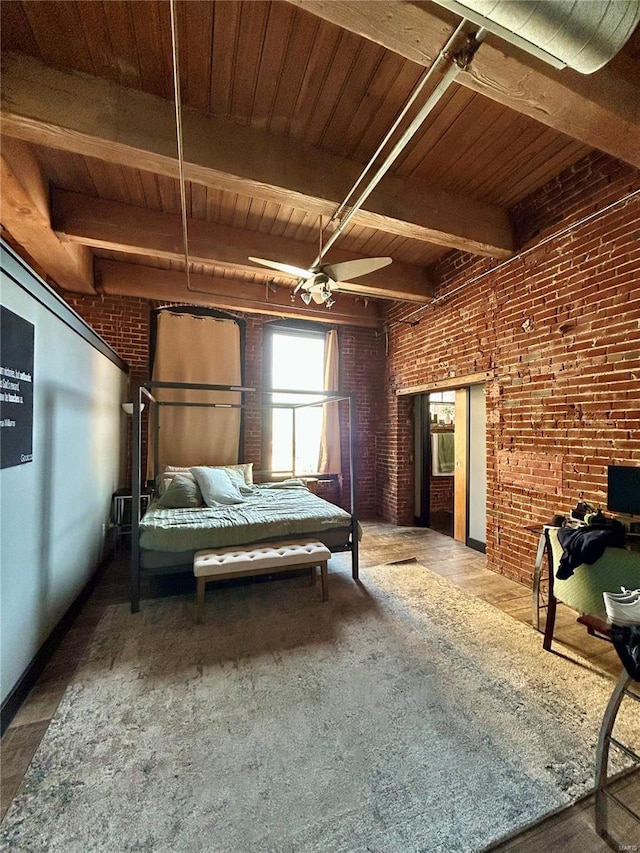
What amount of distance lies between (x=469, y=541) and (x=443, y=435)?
226 centimetres

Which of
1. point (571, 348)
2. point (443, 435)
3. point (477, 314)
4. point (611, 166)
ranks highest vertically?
point (611, 166)

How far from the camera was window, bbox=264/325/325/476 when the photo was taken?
527 cm

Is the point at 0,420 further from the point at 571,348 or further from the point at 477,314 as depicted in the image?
the point at 477,314

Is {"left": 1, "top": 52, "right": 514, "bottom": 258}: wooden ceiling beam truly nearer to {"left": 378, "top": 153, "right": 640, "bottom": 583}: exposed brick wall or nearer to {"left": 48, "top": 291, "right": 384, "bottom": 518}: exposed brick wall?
{"left": 378, "top": 153, "right": 640, "bottom": 583}: exposed brick wall

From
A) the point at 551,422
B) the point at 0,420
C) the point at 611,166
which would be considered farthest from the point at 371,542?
the point at 611,166

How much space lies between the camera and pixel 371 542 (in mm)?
4316

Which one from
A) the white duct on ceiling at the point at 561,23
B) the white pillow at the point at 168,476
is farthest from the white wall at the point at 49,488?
the white duct on ceiling at the point at 561,23

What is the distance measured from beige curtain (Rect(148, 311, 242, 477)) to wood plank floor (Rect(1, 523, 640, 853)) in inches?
61.2

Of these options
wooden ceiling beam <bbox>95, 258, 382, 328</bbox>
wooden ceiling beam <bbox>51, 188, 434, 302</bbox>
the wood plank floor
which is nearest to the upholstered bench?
the wood plank floor

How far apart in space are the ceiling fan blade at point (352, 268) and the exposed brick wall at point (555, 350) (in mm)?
1430

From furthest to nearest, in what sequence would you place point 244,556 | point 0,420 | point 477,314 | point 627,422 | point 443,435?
point 443,435, point 477,314, point 244,556, point 627,422, point 0,420

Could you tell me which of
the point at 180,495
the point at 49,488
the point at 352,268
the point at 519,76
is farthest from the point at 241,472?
the point at 519,76

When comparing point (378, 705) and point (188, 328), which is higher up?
point (188, 328)

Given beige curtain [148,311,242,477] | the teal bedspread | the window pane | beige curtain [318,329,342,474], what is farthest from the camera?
beige curtain [318,329,342,474]
